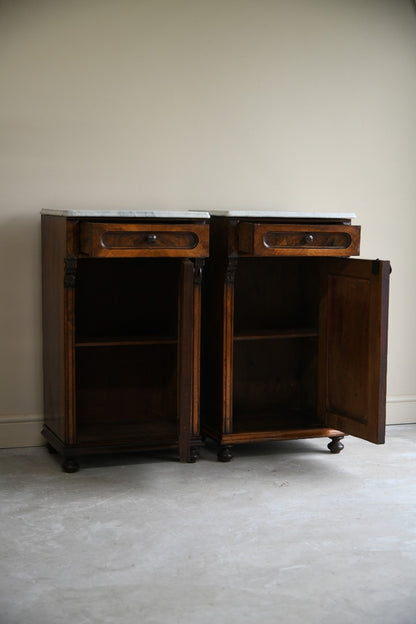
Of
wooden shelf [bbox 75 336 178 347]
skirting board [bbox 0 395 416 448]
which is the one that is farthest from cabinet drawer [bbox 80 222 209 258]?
skirting board [bbox 0 395 416 448]

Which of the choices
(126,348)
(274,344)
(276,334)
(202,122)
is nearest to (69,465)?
(126,348)

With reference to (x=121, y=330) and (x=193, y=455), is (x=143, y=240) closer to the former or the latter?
(x=121, y=330)

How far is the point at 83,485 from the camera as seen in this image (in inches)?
132

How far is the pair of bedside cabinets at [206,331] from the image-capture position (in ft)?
11.1

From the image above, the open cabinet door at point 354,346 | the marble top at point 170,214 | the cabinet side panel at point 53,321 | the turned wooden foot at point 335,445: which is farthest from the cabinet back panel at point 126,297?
the turned wooden foot at point 335,445

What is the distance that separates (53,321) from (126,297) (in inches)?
16.0

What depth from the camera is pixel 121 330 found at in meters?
3.90

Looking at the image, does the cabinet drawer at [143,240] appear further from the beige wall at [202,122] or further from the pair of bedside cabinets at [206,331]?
the beige wall at [202,122]

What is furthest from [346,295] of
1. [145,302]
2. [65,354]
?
[65,354]

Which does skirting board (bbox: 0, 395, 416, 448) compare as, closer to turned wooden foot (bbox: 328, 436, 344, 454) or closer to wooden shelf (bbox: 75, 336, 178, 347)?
wooden shelf (bbox: 75, 336, 178, 347)

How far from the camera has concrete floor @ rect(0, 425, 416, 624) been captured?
2.31 metres

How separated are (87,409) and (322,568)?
1613 millimetres

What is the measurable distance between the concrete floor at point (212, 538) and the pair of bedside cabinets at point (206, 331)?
0.15 m

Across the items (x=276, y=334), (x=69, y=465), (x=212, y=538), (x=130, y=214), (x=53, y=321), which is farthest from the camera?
(x=276, y=334)
